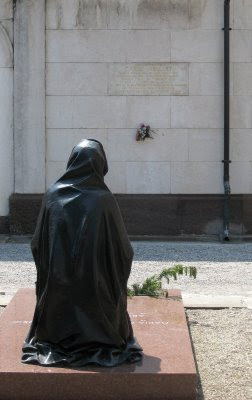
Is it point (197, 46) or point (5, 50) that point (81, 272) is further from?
point (5, 50)

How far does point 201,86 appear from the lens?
38.5ft

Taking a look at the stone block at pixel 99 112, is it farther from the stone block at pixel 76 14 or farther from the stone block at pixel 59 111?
the stone block at pixel 76 14

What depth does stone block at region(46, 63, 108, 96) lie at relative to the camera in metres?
11.7

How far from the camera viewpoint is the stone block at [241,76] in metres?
11.7

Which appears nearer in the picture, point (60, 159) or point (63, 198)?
point (63, 198)

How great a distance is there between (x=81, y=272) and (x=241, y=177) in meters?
7.84

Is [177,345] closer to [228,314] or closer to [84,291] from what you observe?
[84,291]

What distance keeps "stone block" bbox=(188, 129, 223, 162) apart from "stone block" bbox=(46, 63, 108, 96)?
150 centimetres

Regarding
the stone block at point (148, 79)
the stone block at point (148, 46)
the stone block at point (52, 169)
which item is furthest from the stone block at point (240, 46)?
the stone block at point (52, 169)

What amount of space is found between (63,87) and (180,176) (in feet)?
7.25

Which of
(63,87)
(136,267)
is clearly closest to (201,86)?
(63,87)

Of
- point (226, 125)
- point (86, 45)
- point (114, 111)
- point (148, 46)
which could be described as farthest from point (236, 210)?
point (86, 45)

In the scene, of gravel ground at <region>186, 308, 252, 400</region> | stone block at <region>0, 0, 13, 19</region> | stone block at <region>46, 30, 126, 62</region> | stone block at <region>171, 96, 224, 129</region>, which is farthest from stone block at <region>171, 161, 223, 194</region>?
gravel ground at <region>186, 308, 252, 400</region>

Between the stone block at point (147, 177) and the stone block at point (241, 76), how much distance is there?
1538 millimetres
